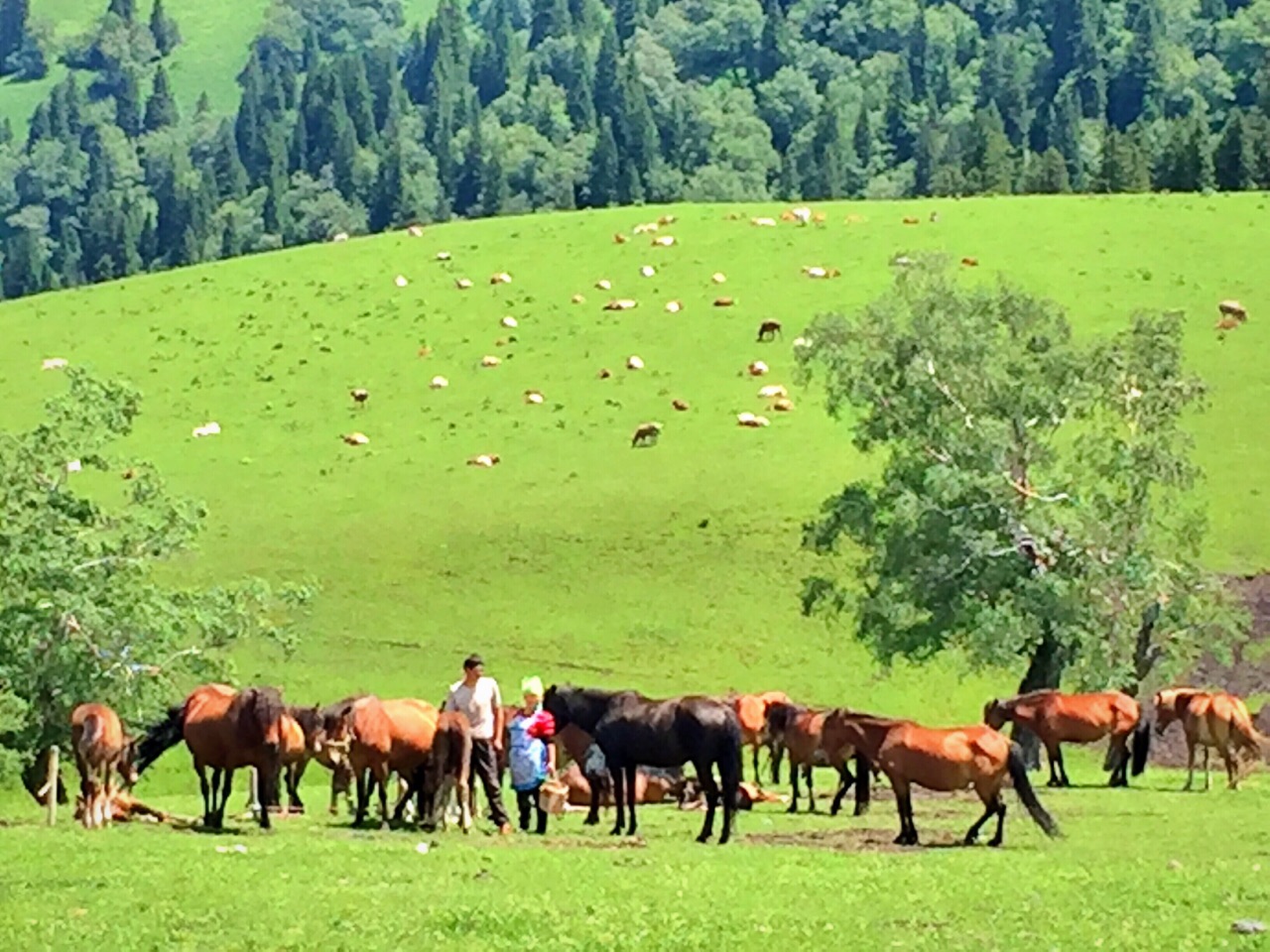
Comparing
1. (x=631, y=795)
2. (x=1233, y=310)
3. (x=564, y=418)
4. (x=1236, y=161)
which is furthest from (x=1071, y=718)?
(x=1236, y=161)

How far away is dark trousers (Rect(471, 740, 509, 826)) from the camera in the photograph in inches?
1040

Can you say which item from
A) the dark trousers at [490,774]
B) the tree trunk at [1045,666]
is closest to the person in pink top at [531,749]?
the dark trousers at [490,774]

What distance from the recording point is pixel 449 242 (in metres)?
92.2

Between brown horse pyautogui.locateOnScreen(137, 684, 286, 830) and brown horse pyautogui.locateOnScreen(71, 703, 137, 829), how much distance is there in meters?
0.92

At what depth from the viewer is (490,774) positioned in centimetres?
2670

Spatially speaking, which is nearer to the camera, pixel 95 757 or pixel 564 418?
pixel 95 757

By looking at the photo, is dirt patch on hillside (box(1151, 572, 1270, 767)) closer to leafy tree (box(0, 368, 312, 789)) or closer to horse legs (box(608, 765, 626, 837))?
leafy tree (box(0, 368, 312, 789))

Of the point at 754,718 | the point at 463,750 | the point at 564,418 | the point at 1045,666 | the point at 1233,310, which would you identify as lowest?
the point at 463,750

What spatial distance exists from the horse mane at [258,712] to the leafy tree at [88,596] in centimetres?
799

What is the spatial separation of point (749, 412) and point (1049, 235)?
23.1 m

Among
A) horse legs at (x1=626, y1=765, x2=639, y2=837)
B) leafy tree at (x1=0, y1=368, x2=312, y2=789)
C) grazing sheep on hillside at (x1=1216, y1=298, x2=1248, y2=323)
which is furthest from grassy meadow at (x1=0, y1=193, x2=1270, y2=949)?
leafy tree at (x1=0, y1=368, x2=312, y2=789)

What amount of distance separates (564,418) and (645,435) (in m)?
3.64

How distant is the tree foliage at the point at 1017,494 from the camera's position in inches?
1686

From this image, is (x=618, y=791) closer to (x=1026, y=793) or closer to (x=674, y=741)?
(x=674, y=741)
